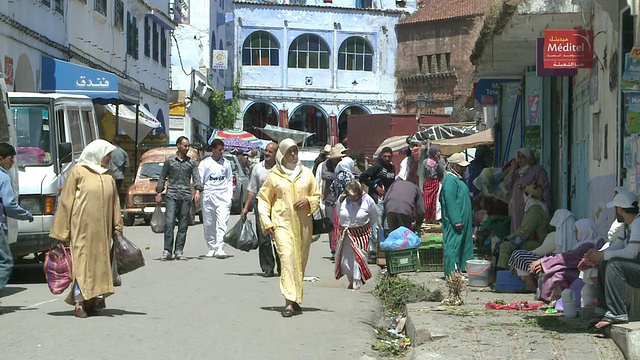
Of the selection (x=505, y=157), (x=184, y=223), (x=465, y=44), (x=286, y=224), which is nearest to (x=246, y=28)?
(x=465, y=44)

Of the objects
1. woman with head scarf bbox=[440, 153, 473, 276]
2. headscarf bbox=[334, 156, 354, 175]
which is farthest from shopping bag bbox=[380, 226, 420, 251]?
headscarf bbox=[334, 156, 354, 175]

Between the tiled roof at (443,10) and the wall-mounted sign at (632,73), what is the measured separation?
52472 millimetres

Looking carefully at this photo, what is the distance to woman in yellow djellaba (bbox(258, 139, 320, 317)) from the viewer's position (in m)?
10.9

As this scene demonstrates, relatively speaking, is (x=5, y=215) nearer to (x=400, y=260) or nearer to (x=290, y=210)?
(x=290, y=210)

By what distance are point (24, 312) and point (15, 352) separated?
247 centimetres

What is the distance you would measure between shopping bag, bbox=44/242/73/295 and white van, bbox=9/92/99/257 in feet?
11.4

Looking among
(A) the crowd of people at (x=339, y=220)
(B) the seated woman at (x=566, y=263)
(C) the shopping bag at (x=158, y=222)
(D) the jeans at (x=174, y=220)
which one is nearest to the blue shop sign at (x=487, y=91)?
(A) the crowd of people at (x=339, y=220)

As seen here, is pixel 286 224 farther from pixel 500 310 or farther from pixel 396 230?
pixel 396 230

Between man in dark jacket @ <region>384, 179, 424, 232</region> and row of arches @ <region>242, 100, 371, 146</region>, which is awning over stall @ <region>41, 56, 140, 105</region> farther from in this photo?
row of arches @ <region>242, 100, 371, 146</region>

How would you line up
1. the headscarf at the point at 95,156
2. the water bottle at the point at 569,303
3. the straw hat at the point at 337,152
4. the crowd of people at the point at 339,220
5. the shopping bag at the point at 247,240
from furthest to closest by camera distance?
the straw hat at the point at 337,152 → the shopping bag at the point at 247,240 → the headscarf at the point at 95,156 → the water bottle at the point at 569,303 → the crowd of people at the point at 339,220

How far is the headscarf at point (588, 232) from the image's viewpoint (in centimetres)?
1084

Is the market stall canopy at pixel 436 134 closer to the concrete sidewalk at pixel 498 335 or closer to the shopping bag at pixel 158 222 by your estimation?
the shopping bag at pixel 158 222

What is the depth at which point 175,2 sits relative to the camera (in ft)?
158

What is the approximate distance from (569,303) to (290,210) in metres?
2.97
